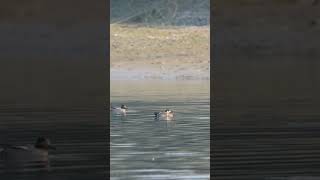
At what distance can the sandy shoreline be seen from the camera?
32.2 meters

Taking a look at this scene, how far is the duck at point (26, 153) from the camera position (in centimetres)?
1060

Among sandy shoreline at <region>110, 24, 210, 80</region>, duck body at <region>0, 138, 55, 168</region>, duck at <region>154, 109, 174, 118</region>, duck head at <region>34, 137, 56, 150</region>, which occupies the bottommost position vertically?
duck body at <region>0, 138, 55, 168</region>

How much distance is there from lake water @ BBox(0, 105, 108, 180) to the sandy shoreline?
14.9m

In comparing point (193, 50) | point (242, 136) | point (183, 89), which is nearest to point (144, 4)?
point (193, 50)

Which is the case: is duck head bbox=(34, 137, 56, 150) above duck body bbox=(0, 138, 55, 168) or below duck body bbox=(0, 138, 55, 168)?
above

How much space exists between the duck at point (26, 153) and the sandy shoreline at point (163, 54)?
1999 cm

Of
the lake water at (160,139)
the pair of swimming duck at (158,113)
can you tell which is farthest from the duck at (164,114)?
the lake water at (160,139)

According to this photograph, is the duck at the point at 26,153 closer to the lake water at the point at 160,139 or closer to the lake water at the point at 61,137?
the lake water at the point at 61,137

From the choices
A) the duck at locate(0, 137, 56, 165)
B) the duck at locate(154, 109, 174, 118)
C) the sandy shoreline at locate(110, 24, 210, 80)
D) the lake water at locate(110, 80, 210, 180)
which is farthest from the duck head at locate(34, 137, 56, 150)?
the sandy shoreline at locate(110, 24, 210, 80)

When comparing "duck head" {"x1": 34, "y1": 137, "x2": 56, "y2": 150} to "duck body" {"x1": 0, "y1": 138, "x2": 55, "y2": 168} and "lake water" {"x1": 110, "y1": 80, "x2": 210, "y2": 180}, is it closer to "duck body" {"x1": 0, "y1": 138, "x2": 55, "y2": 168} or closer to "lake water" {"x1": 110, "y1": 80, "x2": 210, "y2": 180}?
"duck body" {"x1": 0, "y1": 138, "x2": 55, "y2": 168}

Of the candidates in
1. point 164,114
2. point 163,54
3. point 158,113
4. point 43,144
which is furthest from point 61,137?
point 163,54

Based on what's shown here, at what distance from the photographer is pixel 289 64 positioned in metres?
25.0

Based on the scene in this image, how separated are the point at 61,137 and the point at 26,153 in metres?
1.59

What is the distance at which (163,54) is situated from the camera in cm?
3441
